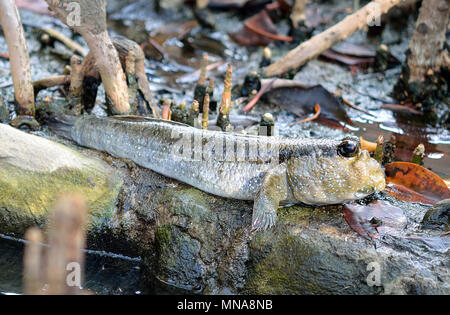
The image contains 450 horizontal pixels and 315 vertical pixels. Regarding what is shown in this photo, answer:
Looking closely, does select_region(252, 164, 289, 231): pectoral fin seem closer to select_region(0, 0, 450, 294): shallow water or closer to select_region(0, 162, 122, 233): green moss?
select_region(0, 0, 450, 294): shallow water

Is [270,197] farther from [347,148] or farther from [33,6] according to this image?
[33,6]

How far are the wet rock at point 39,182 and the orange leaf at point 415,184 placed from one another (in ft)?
6.19

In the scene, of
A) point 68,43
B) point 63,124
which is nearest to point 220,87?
point 68,43

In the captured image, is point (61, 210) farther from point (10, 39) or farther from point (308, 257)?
point (10, 39)

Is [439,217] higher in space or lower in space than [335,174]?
lower

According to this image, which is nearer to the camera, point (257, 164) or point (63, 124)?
point (257, 164)

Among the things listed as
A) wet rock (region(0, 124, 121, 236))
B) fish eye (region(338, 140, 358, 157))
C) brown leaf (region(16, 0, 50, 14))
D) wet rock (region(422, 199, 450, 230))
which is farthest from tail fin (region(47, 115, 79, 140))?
brown leaf (region(16, 0, 50, 14))

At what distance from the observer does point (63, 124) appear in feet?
12.8

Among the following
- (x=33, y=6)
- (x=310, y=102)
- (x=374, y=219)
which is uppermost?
(x=33, y=6)

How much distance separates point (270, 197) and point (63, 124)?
1869mm

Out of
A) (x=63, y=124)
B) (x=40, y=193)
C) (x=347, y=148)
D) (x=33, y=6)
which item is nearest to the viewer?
(x=347, y=148)

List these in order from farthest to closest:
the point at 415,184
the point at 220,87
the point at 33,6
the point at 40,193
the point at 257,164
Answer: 1. the point at 33,6
2. the point at 220,87
3. the point at 415,184
4. the point at 40,193
5. the point at 257,164

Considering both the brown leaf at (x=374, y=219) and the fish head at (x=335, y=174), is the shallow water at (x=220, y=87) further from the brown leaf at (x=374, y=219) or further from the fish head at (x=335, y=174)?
the fish head at (x=335, y=174)

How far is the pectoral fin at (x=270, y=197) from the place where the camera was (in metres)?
2.90
